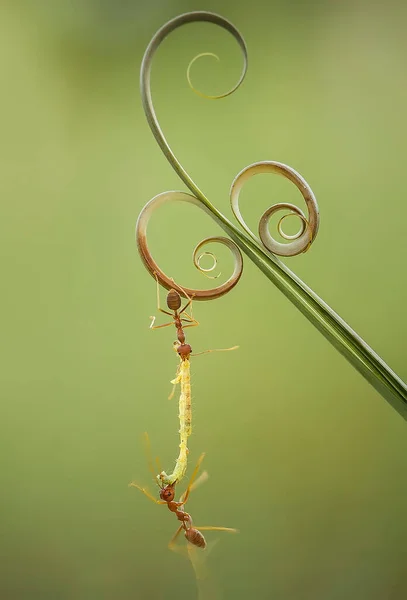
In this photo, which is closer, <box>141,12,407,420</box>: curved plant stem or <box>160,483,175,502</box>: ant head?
<box>141,12,407,420</box>: curved plant stem

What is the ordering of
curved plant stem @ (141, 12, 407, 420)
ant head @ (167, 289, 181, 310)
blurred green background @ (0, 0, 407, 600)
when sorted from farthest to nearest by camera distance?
blurred green background @ (0, 0, 407, 600)
ant head @ (167, 289, 181, 310)
curved plant stem @ (141, 12, 407, 420)

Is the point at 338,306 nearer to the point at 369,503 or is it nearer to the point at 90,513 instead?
the point at 369,503

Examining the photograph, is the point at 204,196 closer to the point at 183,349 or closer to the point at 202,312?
the point at 183,349

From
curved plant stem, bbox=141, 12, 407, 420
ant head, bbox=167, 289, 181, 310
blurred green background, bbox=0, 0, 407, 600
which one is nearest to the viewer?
curved plant stem, bbox=141, 12, 407, 420

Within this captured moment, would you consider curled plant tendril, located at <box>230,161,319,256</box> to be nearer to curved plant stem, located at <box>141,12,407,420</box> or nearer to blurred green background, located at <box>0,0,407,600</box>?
curved plant stem, located at <box>141,12,407,420</box>

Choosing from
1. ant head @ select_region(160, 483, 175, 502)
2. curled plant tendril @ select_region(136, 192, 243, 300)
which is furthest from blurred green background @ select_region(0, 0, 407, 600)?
curled plant tendril @ select_region(136, 192, 243, 300)

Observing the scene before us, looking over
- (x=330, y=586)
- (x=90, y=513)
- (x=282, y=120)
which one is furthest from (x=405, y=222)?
(x=90, y=513)

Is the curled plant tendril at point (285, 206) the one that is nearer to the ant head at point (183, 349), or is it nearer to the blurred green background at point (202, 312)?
the ant head at point (183, 349)
